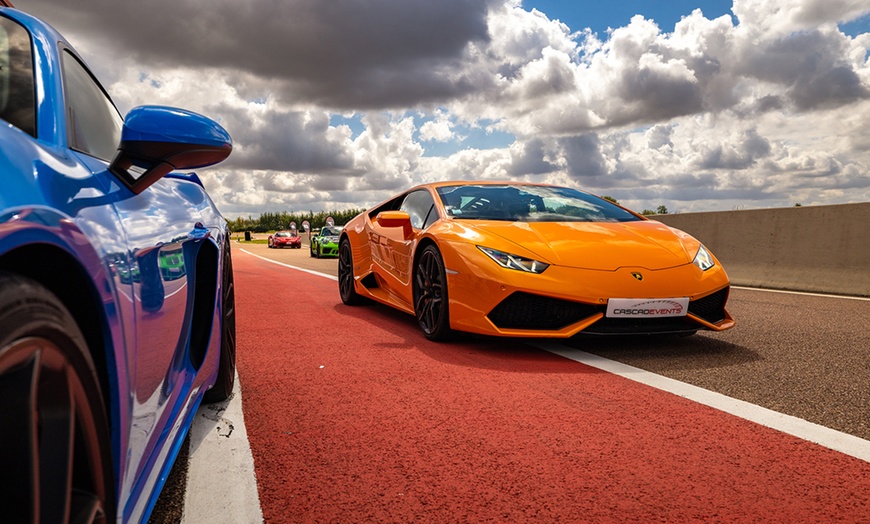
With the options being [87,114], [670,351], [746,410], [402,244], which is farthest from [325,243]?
[87,114]

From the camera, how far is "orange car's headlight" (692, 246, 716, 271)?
4.45 metres

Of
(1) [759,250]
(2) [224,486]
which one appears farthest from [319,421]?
(1) [759,250]

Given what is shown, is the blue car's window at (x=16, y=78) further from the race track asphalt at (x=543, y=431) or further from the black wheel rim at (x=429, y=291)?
the black wheel rim at (x=429, y=291)

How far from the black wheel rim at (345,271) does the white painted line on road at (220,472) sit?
3.99 m

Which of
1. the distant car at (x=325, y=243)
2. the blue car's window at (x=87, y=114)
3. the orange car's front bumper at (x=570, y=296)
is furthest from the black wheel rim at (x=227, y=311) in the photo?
the distant car at (x=325, y=243)

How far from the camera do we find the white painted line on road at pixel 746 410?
2535 millimetres

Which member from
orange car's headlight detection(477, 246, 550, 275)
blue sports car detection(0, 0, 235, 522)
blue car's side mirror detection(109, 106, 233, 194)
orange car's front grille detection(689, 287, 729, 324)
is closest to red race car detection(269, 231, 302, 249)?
orange car's headlight detection(477, 246, 550, 275)

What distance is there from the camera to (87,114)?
1974mm

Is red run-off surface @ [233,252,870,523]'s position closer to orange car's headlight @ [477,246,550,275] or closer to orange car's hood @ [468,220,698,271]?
orange car's headlight @ [477,246,550,275]

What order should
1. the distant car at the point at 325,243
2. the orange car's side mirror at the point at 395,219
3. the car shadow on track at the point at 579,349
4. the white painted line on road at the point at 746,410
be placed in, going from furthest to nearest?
the distant car at the point at 325,243
the orange car's side mirror at the point at 395,219
the car shadow on track at the point at 579,349
the white painted line on road at the point at 746,410

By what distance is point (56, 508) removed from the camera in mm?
991

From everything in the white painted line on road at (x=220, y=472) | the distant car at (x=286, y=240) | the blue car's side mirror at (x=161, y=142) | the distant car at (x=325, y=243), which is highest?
the blue car's side mirror at (x=161, y=142)

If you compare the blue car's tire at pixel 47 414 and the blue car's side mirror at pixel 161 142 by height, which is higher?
the blue car's side mirror at pixel 161 142

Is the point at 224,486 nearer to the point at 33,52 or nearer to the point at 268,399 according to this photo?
the point at 268,399
